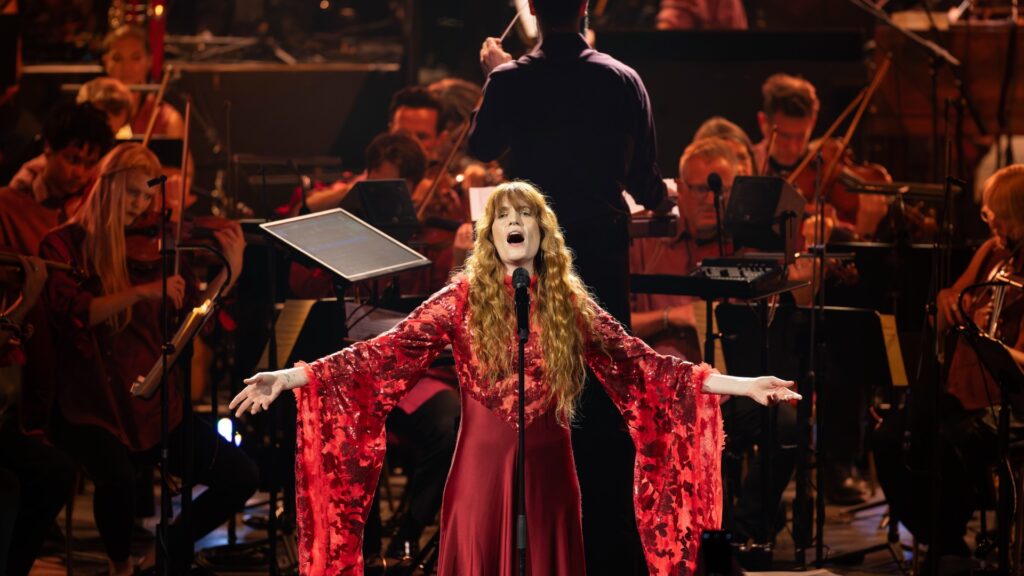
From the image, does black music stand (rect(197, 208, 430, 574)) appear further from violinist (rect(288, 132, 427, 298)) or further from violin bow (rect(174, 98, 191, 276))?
violinist (rect(288, 132, 427, 298))

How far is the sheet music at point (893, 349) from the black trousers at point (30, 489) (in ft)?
10.4

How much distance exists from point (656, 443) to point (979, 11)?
5.74 metres

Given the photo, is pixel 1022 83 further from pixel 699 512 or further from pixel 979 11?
pixel 699 512

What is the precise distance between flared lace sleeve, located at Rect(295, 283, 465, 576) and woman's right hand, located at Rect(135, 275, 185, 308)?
4.33 ft

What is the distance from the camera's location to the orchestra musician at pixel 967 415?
5836mm

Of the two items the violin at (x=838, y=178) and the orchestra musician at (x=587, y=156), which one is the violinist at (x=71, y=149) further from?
the violin at (x=838, y=178)

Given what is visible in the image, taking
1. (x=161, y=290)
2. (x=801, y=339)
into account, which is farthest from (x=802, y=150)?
(x=161, y=290)

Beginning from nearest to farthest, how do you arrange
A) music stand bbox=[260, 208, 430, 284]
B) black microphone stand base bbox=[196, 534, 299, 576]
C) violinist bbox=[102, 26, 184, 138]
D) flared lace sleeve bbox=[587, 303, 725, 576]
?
flared lace sleeve bbox=[587, 303, 725, 576]
music stand bbox=[260, 208, 430, 284]
black microphone stand base bbox=[196, 534, 299, 576]
violinist bbox=[102, 26, 184, 138]

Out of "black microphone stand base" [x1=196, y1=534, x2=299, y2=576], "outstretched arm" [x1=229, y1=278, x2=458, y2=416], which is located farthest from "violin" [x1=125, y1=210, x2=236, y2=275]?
"outstretched arm" [x1=229, y1=278, x2=458, y2=416]

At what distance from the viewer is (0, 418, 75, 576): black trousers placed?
17.4ft

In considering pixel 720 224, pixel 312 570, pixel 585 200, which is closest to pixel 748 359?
pixel 720 224

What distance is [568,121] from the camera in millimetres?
5359

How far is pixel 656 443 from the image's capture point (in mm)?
4645

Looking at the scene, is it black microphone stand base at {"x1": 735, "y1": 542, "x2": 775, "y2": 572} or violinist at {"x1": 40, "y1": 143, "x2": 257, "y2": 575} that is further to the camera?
black microphone stand base at {"x1": 735, "y1": 542, "x2": 775, "y2": 572}
